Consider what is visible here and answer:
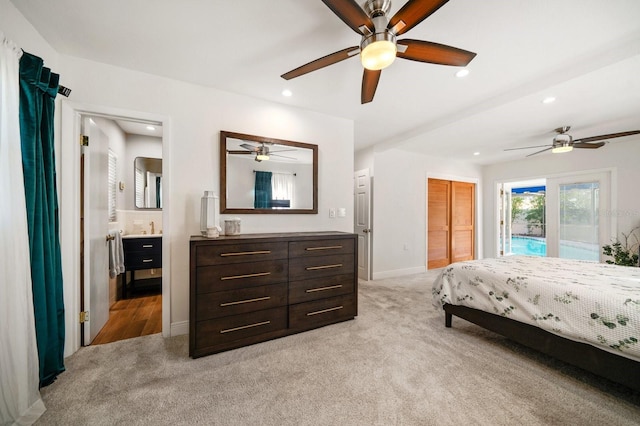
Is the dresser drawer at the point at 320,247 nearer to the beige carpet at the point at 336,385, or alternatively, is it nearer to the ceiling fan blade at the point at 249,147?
the beige carpet at the point at 336,385

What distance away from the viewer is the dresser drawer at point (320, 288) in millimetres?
2338

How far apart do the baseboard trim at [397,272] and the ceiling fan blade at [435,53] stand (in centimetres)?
347

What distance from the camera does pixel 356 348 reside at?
2127 millimetres

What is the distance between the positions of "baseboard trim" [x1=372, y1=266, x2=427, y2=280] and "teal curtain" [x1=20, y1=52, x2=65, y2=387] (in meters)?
3.88

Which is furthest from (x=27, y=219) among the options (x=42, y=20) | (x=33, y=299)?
(x=42, y=20)

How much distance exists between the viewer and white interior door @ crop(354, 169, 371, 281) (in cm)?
441

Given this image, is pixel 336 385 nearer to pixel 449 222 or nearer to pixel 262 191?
pixel 262 191


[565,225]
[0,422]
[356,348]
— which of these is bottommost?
[356,348]

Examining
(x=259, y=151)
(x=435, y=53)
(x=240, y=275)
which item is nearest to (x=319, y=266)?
(x=240, y=275)

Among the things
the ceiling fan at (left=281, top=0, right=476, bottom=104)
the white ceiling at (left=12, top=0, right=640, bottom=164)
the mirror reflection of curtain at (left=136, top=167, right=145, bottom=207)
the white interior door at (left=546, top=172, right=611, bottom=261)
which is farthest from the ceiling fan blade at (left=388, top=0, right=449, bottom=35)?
the white interior door at (left=546, top=172, right=611, bottom=261)

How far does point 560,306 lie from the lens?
174 centimetres

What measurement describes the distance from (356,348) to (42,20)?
3.33 metres

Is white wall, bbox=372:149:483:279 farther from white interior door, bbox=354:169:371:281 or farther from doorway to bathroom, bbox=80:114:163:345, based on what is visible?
doorway to bathroom, bbox=80:114:163:345

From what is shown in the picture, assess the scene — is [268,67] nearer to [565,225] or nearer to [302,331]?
[302,331]
